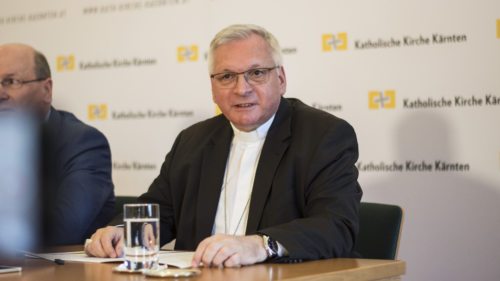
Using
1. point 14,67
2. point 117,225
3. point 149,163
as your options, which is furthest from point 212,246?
point 149,163

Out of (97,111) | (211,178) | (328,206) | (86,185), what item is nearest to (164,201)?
(211,178)

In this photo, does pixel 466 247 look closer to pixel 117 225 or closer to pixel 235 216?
pixel 235 216

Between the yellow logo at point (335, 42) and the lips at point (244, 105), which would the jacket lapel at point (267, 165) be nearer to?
the lips at point (244, 105)

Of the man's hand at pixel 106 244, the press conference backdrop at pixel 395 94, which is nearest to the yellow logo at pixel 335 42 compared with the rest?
the press conference backdrop at pixel 395 94

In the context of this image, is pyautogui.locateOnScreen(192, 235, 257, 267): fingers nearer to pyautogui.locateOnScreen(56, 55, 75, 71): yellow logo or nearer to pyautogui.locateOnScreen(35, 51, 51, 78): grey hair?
pyautogui.locateOnScreen(35, 51, 51, 78): grey hair

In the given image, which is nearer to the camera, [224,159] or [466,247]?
[224,159]

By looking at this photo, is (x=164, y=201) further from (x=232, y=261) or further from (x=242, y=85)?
(x=232, y=261)

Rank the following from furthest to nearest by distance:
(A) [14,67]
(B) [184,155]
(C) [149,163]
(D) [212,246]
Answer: (C) [149,163], (A) [14,67], (B) [184,155], (D) [212,246]

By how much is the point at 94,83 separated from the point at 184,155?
2164 mm

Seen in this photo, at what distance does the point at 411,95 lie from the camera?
12.9 feet

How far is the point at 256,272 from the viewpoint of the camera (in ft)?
6.51

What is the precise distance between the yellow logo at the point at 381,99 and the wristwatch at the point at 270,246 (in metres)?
1.92

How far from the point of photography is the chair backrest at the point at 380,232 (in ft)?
9.68

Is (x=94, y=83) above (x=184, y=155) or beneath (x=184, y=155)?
above
